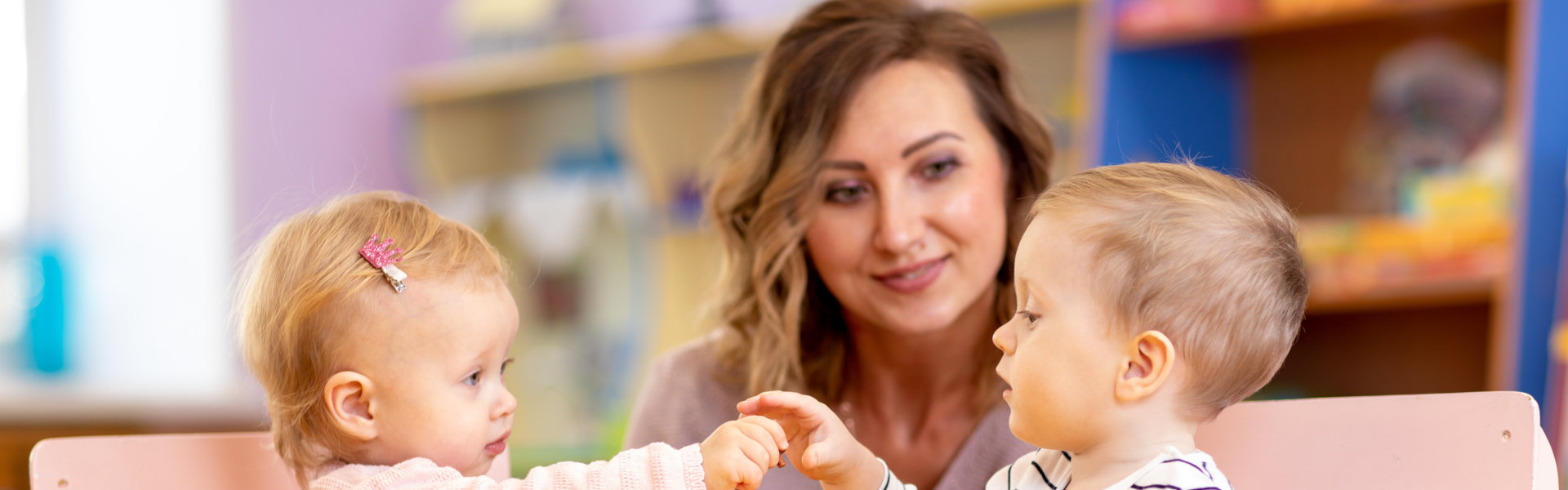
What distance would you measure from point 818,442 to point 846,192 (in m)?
0.48

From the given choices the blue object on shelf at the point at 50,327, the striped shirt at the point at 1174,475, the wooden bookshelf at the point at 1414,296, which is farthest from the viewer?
the blue object on shelf at the point at 50,327

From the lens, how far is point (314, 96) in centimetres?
429

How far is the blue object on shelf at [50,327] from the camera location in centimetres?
461

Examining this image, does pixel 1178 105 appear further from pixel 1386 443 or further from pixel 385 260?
pixel 385 260

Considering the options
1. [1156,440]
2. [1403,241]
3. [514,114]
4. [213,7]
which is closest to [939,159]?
[1156,440]

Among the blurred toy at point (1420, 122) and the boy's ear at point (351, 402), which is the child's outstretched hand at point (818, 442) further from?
the blurred toy at point (1420, 122)

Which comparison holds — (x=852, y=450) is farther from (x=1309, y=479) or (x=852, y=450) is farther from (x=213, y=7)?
(x=213, y=7)

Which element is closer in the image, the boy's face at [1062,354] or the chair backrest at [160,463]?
the boy's face at [1062,354]

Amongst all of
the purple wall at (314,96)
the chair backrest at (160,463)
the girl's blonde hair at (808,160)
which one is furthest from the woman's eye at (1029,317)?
the purple wall at (314,96)

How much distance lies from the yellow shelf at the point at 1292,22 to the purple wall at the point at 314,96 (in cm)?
249

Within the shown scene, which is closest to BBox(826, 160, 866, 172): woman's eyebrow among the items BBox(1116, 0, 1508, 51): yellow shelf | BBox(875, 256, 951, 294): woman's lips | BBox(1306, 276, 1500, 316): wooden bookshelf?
BBox(875, 256, 951, 294): woman's lips

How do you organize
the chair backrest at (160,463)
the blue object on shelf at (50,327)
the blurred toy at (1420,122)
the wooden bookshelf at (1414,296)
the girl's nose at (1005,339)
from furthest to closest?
the blue object on shelf at (50,327), the blurred toy at (1420,122), the wooden bookshelf at (1414,296), the chair backrest at (160,463), the girl's nose at (1005,339)

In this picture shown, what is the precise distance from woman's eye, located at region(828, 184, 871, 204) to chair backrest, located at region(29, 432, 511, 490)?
0.67m

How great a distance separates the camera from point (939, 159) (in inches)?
60.6
